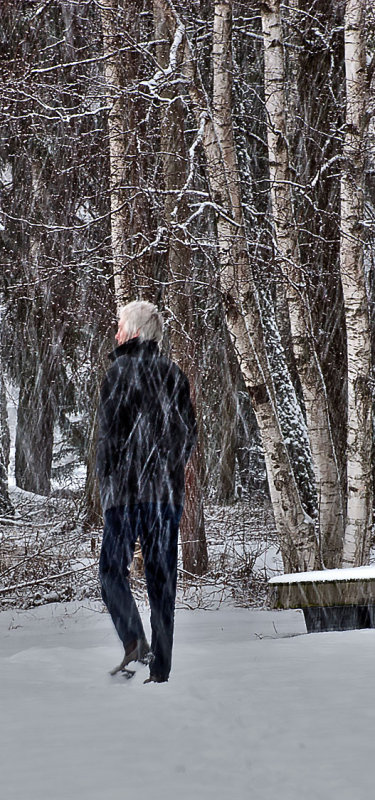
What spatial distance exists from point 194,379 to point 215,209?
2.23 metres

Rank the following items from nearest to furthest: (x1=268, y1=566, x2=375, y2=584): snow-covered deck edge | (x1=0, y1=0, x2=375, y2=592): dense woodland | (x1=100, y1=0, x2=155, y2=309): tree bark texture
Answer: (x1=268, y1=566, x2=375, y2=584): snow-covered deck edge, (x1=0, y1=0, x2=375, y2=592): dense woodland, (x1=100, y1=0, x2=155, y2=309): tree bark texture

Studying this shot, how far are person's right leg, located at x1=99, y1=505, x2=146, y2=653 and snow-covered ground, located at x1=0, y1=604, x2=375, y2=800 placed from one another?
0.29 m

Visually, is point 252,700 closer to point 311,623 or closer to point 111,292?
point 311,623

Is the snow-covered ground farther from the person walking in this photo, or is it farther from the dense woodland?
the dense woodland

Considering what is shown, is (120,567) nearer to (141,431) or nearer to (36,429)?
(141,431)

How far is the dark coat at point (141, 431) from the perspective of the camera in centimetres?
419

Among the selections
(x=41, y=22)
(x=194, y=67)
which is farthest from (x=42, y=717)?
(x=41, y=22)

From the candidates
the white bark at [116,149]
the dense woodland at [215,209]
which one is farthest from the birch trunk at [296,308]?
the white bark at [116,149]

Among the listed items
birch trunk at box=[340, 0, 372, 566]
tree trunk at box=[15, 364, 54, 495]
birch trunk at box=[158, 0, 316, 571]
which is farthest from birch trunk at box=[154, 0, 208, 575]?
tree trunk at box=[15, 364, 54, 495]

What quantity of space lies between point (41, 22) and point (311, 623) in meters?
8.66

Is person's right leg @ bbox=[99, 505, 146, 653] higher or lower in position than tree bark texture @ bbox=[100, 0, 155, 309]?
lower

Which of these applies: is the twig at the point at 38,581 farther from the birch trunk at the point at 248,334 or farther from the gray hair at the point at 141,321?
the gray hair at the point at 141,321

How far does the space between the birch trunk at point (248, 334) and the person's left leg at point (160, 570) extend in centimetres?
355

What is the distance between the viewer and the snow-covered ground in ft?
9.07
